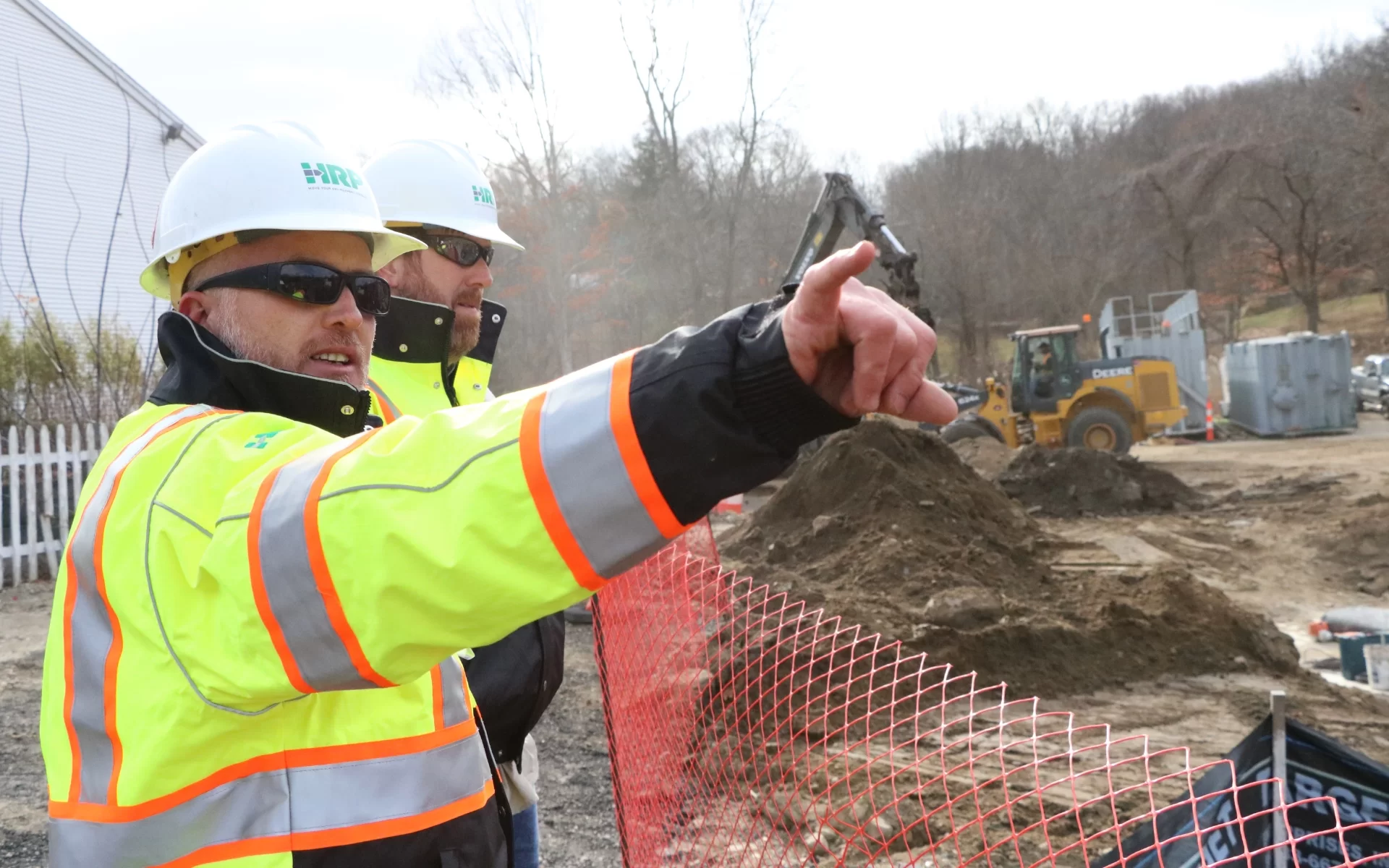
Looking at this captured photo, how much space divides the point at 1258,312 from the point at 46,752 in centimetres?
4379

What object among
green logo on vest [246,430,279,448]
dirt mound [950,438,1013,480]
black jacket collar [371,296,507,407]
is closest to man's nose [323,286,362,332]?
green logo on vest [246,430,279,448]

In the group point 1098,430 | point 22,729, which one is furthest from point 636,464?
point 1098,430

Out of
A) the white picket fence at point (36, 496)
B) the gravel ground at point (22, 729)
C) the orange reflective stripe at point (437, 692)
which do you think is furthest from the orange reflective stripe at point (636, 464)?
the white picket fence at point (36, 496)

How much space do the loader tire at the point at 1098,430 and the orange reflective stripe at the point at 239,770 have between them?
1815 centimetres

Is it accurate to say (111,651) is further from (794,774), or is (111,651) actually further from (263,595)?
(794,774)

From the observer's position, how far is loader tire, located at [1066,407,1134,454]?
17953mm

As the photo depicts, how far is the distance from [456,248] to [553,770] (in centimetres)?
314

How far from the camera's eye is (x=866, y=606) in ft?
24.4

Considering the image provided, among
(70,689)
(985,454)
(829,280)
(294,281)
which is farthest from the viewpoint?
(985,454)

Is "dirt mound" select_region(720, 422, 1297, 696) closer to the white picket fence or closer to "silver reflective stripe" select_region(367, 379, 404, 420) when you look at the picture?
"silver reflective stripe" select_region(367, 379, 404, 420)

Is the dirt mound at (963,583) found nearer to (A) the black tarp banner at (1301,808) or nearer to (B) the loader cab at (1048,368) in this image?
(A) the black tarp banner at (1301,808)

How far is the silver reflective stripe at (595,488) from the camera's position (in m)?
1.03

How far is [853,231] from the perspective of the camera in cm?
1523

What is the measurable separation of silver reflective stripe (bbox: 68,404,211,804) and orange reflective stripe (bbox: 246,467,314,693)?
291 mm
